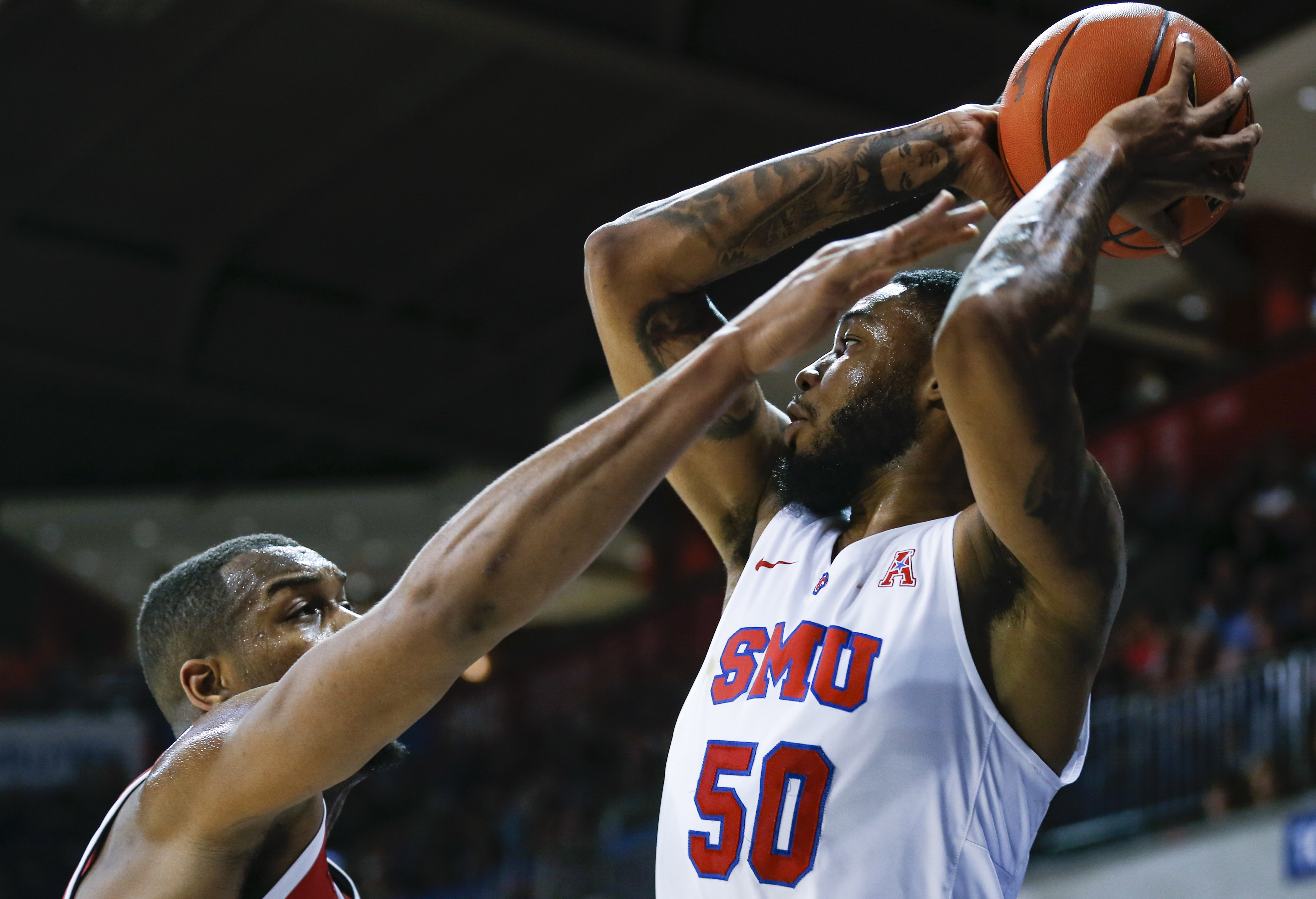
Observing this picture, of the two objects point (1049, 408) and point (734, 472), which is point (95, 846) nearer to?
point (734, 472)

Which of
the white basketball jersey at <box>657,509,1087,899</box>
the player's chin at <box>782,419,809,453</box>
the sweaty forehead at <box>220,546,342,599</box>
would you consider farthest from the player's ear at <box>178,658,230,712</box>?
the player's chin at <box>782,419,809,453</box>

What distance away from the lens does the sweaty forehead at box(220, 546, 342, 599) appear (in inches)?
127

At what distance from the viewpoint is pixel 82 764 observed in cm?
2212

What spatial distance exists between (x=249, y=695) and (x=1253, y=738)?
25.5 feet

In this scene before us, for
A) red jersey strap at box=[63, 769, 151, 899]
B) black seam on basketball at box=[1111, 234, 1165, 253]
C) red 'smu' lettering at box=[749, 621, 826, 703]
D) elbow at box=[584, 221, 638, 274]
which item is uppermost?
elbow at box=[584, 221, 638, 274]

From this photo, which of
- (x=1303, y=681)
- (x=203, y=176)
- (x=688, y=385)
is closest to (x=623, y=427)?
(x=688, y=385)

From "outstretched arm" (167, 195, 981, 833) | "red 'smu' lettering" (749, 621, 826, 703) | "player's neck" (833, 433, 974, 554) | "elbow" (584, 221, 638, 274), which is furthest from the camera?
"elbow" (584, 221, 638, 274)

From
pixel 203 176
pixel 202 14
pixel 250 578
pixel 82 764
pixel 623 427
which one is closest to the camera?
pixel 623 427

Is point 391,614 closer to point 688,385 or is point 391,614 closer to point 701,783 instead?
point 688,385

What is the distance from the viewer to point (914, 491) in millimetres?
3336

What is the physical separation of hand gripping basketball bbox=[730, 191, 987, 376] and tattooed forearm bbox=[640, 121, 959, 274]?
87 cm

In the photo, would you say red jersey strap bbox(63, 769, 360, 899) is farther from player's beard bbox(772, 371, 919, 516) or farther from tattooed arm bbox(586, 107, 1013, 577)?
player's beard bbox(772, 371, 919, 516)

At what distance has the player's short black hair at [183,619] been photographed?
321cm

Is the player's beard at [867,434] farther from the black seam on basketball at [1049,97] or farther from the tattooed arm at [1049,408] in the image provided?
the black seam on basketball at [1049,97]
